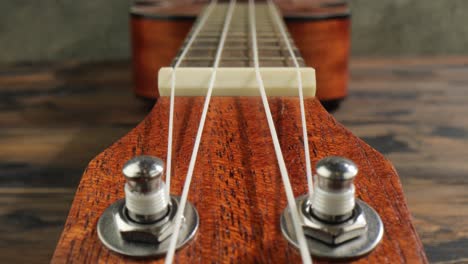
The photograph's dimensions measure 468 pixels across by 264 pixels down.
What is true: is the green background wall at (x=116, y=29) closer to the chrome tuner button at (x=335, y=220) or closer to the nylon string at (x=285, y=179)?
the nylon string at (x=285, y=179)

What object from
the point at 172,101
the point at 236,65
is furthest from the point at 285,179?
the point at 236,65

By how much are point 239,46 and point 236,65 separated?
181 mm

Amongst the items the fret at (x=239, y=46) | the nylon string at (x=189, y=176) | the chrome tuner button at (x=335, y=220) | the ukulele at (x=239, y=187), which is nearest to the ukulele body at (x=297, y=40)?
the fret at (x=239, y=46)

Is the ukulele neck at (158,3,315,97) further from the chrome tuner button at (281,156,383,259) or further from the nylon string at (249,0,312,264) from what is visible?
the chrome tuner button at (281,156,383,259)

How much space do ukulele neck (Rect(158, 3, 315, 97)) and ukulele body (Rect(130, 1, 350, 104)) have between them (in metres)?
0.21

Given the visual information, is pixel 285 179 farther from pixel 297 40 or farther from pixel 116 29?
pixel 116 29

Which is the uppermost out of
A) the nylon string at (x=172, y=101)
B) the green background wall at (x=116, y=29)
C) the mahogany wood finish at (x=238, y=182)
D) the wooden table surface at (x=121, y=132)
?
the nylon string at (x=172, y=101)

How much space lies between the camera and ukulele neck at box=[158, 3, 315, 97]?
2.43ft

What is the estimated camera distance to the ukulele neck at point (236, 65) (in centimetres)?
74

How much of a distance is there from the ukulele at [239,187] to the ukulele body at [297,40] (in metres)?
0.79

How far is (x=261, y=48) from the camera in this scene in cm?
101

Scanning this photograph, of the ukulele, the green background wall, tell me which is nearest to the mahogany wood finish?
the ukulele

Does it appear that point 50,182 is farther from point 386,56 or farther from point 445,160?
point 386,56

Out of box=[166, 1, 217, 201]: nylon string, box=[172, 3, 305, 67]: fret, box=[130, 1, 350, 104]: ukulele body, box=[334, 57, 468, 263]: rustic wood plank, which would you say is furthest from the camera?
box=[130, 1, 350, 104]: ukulele body
